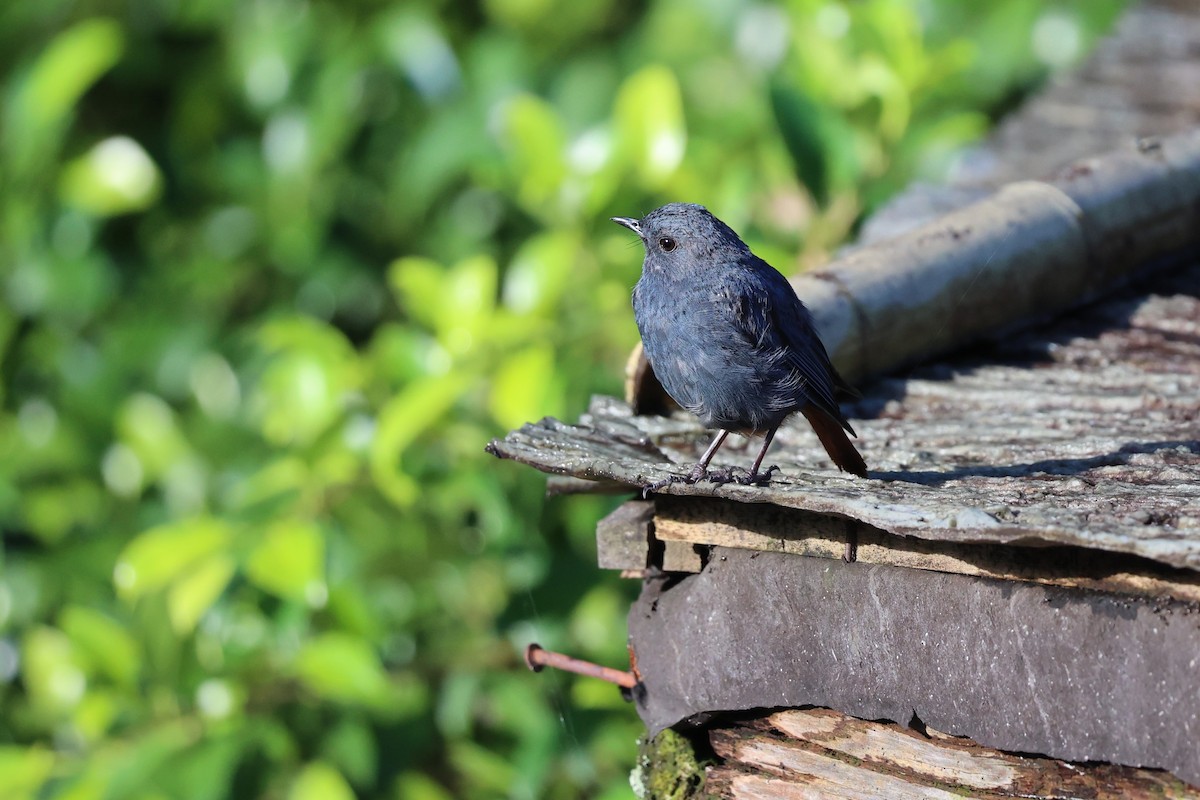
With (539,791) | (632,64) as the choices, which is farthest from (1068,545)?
(632,64)

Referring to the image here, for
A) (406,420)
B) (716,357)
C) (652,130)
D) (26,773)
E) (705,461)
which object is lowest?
(26,773)

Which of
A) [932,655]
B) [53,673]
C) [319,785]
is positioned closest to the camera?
[932,655]

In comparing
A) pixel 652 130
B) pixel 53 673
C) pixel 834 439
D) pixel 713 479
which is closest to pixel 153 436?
pixel 53 673

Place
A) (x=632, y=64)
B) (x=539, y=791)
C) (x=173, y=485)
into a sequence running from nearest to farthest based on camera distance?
(x=539, y=791), (x=173, y=485), (x=632, y=64)

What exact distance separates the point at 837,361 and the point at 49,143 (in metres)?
4.29

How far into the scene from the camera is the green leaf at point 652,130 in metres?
4.67

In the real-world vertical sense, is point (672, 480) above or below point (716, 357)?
below

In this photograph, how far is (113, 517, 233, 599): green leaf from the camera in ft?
14.9

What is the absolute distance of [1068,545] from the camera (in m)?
2.20

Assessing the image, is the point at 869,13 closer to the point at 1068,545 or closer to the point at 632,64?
the point at 632,64

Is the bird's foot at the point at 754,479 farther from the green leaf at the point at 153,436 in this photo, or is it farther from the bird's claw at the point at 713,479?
the green leaf at the point at 153,436

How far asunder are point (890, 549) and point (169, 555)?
9.22ft

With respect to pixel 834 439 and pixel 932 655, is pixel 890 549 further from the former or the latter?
pixel 834 439

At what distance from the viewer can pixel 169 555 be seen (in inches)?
179
